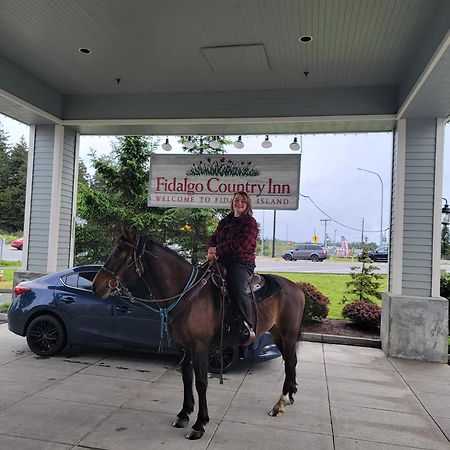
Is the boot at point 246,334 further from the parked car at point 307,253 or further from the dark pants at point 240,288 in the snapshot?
the parked car at point 307,253

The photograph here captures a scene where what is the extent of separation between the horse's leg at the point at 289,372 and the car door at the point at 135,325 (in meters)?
1.87

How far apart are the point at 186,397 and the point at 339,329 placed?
505cm

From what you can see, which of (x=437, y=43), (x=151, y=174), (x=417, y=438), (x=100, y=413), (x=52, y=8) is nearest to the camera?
(x=417, y=438)

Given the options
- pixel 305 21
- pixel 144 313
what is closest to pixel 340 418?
pixel 144 313

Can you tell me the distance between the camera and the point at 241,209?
161 inches

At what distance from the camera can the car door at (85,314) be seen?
5.67 meters

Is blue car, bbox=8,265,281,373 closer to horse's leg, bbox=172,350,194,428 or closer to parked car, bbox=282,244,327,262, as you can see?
horse's leg, bbox=172,350,194,428

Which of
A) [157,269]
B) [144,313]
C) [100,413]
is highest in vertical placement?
[157,269]

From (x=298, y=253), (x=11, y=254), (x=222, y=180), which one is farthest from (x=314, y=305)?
(x=11, y=254)

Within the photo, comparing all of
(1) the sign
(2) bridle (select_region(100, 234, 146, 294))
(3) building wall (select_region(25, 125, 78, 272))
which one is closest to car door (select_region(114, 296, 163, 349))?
(2) bridle (select_region(100, 234, 146, 294))

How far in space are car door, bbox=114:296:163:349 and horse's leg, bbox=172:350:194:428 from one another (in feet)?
5.64

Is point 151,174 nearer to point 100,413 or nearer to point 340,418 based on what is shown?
point 100,413

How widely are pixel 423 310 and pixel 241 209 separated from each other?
4316mm

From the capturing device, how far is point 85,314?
5738 mm
